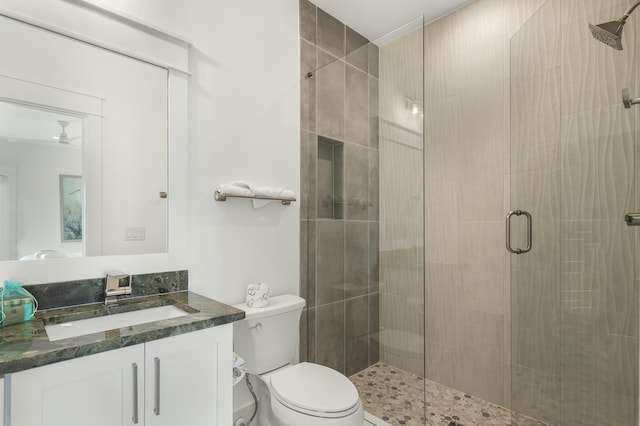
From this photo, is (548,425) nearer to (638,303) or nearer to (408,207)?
(638,303)

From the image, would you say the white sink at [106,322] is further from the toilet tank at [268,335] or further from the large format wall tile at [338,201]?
the large format wall tile at [338,201]

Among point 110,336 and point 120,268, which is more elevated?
point 120,268

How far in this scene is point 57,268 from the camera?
1.34m

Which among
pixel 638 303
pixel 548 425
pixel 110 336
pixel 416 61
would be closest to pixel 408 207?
pixel 416 61

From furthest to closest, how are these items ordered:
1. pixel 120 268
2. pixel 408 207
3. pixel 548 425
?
pixel 408 207
pixel 548 425
pixel 120 268

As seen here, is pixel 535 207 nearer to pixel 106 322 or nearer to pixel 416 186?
pixel 416 186

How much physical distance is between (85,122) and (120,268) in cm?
64

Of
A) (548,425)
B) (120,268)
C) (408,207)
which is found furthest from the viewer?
(408,207)

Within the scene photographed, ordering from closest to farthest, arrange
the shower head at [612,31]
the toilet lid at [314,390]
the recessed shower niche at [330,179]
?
1. the shower head at [612,31]
2. the toilet lid at [314,390]
3. the recessed shower niche at [330,179]

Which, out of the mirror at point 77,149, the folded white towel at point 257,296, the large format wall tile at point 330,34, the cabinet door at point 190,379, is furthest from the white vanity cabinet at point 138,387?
the large format wall tile at point 330,34

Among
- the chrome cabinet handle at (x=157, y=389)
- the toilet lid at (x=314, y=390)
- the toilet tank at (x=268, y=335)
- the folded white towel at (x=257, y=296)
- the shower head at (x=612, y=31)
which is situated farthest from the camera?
the folded white towel at (x=257, y=296)

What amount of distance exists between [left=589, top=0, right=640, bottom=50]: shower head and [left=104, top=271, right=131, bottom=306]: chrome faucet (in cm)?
224

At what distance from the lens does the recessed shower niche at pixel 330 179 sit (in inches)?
80.6

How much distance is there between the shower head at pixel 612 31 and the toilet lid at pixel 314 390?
6.03 ft
